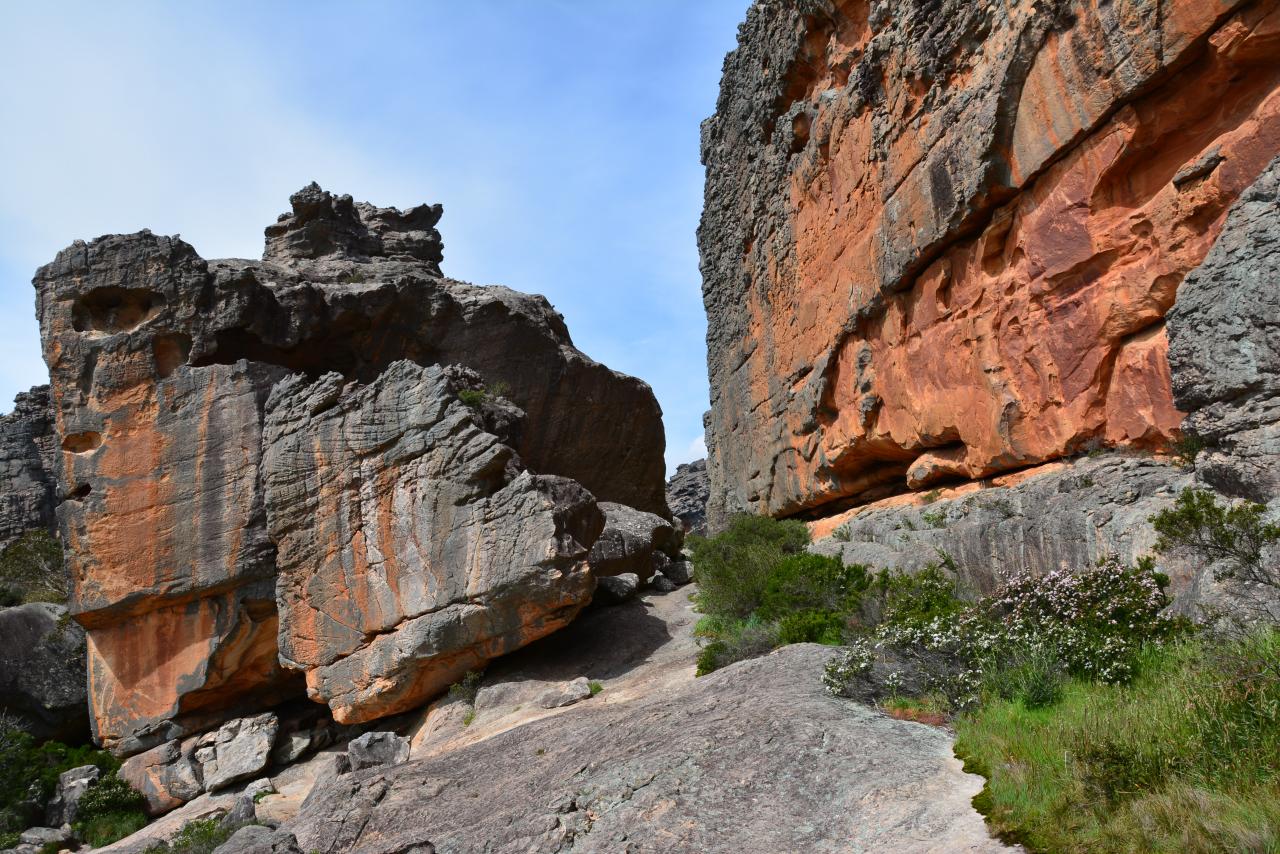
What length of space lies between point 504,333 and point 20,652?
12809 millimetres

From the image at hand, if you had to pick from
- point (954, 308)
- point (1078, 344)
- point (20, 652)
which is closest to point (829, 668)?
point (1078, 344)

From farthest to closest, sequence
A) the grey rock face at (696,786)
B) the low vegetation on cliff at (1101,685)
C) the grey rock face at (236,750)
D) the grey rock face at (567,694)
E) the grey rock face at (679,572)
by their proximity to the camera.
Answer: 1. the grey rock face at (679,572)
2. the grey rock face at (236,750)
3. the grey rock face at (567,694)
4. the grey rock face at (696,786)
5. the low vegetation on cliff at (1101,685)

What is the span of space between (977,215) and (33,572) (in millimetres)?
25472

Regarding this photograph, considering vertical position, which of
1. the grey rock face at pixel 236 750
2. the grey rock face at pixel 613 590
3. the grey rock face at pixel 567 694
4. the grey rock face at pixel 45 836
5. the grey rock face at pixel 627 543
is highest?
the grey rock face at pixel 627 543

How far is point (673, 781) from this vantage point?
227 inches

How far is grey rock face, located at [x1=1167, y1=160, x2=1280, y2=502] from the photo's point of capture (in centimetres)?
645

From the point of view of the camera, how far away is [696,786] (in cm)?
564

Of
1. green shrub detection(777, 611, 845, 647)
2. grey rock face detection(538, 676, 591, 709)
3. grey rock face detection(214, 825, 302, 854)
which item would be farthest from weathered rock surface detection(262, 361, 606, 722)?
grey rock face detection(214, 825, 302, 854)

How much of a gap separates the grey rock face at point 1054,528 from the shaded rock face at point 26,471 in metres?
29.1

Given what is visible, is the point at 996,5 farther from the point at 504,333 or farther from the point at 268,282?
the point at 268,282

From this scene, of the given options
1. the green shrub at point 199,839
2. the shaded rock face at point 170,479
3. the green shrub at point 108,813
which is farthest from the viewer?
the shaded rock face at point 170,479

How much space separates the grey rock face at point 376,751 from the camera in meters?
11.1

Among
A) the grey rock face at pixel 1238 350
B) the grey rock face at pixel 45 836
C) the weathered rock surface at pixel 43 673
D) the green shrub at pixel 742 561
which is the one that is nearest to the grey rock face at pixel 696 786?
the grey rock face at pixel 1238 350

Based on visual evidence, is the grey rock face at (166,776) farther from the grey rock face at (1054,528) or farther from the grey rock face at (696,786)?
the grey rock face at (1054,528)
